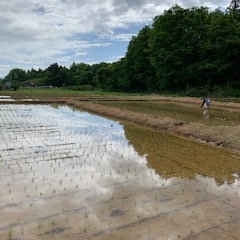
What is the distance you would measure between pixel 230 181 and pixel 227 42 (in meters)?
29.8

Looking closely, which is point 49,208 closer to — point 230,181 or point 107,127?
point 230,181

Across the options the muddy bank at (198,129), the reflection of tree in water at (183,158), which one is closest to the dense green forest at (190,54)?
the muddy bank at (198,129)

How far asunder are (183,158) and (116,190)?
308cm

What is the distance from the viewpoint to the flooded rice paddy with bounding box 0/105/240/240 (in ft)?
13.5

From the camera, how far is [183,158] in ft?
26.6

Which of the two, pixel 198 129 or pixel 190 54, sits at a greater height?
pixel 190 54

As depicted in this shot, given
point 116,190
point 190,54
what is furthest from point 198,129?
point 190,54

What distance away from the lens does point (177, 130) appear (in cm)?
1225

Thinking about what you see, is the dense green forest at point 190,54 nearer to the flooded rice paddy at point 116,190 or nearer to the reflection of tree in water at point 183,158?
the reflection of tree in water at point 183,158

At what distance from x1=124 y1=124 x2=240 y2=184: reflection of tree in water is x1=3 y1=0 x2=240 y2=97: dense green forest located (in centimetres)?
2299

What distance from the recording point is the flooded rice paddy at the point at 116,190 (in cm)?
412

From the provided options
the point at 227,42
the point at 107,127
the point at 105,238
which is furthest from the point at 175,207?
the point at 227,42

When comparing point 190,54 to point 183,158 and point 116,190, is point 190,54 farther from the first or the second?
point 116,190

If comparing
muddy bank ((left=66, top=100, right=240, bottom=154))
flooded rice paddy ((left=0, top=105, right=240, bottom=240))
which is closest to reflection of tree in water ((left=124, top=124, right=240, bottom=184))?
flooded rice paddy ((left=0, top=105, right=240, bottom=240))
